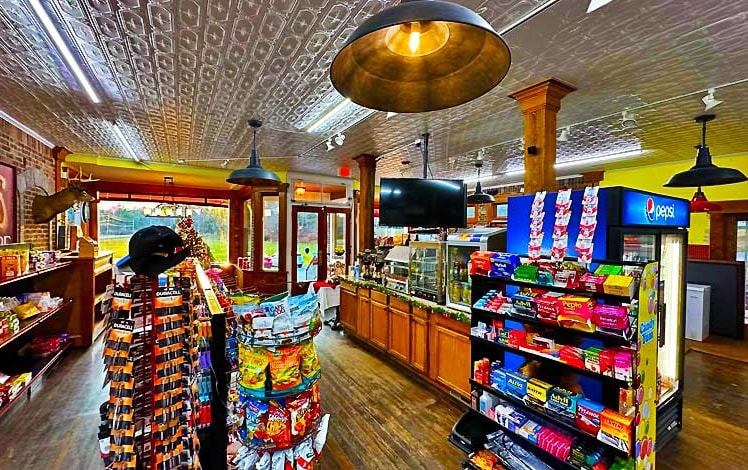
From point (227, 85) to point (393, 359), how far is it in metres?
3.54

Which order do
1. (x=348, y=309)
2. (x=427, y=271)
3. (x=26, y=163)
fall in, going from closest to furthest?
(x=427, y=271) < (x=26, y=163) < (x=348, y=309)

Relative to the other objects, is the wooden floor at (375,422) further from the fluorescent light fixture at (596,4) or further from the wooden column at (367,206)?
the fluorescent light fixture at (596,4)

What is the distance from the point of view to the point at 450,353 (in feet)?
11.6

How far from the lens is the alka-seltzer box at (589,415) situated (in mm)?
2072

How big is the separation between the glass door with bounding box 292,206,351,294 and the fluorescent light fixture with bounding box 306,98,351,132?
373 cm

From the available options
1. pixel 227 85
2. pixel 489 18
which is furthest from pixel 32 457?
pixel 489 18

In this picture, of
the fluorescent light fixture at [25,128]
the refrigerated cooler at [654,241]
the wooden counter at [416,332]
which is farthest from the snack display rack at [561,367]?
the fluorescent light fixture at [25,128]

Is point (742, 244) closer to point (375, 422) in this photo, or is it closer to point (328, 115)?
point (375, 422)

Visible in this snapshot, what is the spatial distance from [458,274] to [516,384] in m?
1.39

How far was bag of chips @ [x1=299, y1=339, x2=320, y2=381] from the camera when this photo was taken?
204 cm

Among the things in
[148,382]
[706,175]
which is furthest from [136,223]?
[706,175]

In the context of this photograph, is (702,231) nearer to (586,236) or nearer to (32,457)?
(586,236)

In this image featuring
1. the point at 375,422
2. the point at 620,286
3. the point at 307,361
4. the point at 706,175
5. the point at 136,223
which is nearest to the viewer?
the point at 620,286

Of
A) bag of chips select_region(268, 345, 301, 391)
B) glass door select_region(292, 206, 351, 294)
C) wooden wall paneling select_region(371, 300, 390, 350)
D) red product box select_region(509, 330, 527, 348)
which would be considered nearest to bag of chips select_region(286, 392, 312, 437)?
bag of chips select_region(268, 345, 301, 391)
